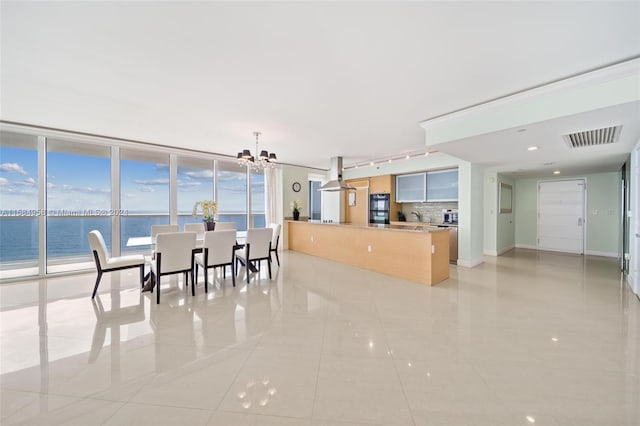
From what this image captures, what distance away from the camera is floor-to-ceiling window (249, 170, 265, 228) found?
674 cm

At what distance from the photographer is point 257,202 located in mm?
6859

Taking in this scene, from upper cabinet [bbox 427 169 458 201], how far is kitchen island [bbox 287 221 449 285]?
1759mm

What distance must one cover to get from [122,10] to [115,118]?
8.75 feet

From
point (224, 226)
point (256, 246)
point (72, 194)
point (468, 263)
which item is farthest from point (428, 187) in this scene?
point (72, 194)

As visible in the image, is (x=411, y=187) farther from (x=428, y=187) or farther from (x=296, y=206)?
(x=296, y=206)

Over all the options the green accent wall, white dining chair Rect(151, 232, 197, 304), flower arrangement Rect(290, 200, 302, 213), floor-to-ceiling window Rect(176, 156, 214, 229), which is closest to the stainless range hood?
flower arrangement Rect(290, 200, 302, 213)

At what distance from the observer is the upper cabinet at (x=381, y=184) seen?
23.0ft

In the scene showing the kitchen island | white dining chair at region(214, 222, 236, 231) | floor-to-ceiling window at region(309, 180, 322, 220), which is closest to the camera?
the kitchen island

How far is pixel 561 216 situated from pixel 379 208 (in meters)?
4.98

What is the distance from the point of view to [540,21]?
5.58 feet

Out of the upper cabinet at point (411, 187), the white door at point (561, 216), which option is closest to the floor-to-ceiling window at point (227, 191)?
the upper cabinet at point (411, 187)

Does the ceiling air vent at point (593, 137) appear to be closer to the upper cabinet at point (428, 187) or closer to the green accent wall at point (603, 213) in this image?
the upper cabinet at point (428, 187)

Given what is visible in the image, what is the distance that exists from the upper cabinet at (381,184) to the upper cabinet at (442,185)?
3.53ft

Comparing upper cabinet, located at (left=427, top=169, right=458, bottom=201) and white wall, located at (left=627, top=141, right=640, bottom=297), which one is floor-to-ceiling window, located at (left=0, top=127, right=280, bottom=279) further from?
white wall, located at (left=627, top=141, right=640, bottom=297)
